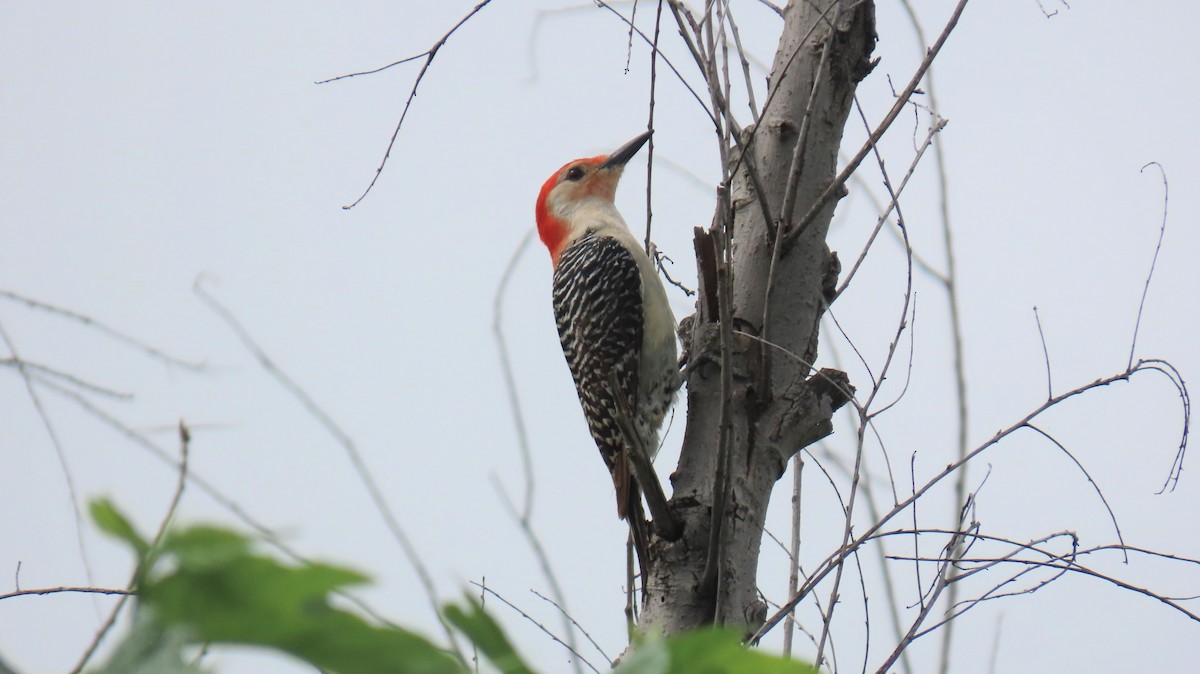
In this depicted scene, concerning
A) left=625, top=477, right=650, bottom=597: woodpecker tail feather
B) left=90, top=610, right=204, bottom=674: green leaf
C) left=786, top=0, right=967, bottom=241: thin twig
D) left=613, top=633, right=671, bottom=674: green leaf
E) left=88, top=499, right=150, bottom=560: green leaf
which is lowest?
left=90, top=610, right=204, bottom=674: green leaf

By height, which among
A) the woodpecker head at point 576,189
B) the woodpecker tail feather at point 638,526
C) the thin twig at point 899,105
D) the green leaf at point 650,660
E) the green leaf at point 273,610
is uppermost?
the woodpecker head at point 576,189

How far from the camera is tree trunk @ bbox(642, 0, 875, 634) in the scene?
3102 millimetres

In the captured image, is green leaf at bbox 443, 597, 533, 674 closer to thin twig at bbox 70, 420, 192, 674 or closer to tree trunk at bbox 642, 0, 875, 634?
thin twig at bbox 70, 420, 192, 674

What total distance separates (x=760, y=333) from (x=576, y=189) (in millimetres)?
2924

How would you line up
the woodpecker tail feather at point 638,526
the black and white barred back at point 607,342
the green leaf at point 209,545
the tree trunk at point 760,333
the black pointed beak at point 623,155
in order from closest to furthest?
1. the green leaf at point 209,545
2. the tree trunk at point 760,333
3. the woodpecker tail feather at point 638,526
4. the black and white barred back at point 607,342
5. the black pointed beak at point 623,155

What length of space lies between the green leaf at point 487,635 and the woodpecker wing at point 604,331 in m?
3.96

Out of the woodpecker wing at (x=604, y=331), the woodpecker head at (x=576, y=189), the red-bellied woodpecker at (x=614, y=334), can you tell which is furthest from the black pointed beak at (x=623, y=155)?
the woodpecker wing at (x=604, y=331)

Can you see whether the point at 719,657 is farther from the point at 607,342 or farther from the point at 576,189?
the point at 576,189

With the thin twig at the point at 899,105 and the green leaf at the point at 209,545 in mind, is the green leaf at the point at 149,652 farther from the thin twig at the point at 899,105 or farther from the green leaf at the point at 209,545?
the thin twig at the point at 899,105

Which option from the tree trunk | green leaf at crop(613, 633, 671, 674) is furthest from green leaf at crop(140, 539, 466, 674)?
the tree trunk

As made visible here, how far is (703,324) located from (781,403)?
52cm

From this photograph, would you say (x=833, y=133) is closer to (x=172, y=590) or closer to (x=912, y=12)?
(x=912, y=12)

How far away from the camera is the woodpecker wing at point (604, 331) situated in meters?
4.88

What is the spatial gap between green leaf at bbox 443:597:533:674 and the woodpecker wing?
156 inches
